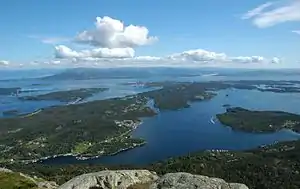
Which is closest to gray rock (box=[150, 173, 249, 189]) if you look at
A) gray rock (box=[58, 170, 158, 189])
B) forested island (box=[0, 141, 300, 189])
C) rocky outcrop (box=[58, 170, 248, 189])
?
rocky outcrop (box=[58, 170, 248, 189])

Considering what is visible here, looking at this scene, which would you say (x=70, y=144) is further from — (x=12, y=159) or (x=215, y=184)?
(x=215, y=184)

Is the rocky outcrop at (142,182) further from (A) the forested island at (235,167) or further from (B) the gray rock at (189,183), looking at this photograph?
(A) the forested island at (235,167)

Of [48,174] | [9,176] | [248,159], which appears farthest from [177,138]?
[9,176]

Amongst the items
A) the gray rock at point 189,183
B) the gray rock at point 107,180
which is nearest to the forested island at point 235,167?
the gray rock at point 107,180

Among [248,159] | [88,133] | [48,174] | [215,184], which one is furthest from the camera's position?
[88,133]

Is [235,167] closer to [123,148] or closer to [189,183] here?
[123,148]

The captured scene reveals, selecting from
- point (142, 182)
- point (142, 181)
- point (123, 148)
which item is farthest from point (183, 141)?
point (142, 182)

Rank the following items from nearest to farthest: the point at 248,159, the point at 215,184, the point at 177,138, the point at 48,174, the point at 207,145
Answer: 1. the point at 215,184
2. the point at 48,174
3. the point at 248,159
4. the point at 207,145
5. the point at 177,138
